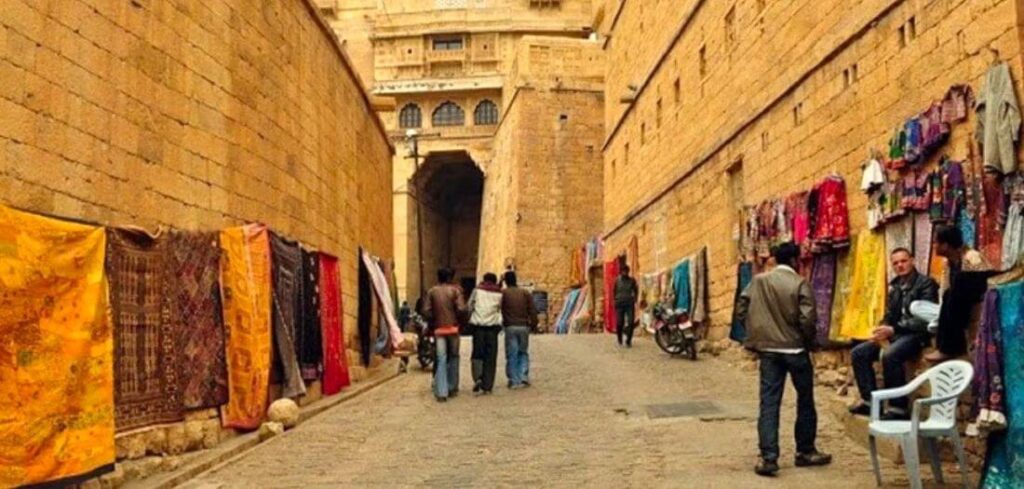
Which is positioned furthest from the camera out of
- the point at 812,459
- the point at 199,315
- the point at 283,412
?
the point at 283,412

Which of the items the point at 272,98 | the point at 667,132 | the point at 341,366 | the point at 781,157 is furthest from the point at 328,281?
the point at 667,132

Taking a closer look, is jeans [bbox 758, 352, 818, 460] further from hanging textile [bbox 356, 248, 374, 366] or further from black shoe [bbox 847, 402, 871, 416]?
hanging textile [bbox 356, 248, 374, 366]

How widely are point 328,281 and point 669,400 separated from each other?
433cm

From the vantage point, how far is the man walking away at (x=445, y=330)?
1018 centimetres

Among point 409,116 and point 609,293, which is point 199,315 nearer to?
point 609,293

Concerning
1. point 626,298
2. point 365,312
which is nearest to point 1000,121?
point 365,312

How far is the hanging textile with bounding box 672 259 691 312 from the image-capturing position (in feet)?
48.9

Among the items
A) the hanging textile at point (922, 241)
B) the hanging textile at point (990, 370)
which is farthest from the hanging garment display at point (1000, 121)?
the hanging textile at point (990, 370)

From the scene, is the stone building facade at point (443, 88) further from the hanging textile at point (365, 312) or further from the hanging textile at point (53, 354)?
the hanging textile at point (53, 354)

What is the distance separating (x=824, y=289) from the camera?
9.30 m

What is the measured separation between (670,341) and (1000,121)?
27.4ft

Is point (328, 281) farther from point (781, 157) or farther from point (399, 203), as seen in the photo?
point (399, 203)

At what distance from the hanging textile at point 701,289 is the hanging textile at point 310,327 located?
255 inches

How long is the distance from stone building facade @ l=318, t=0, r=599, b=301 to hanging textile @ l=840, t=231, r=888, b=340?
26.9 meters
